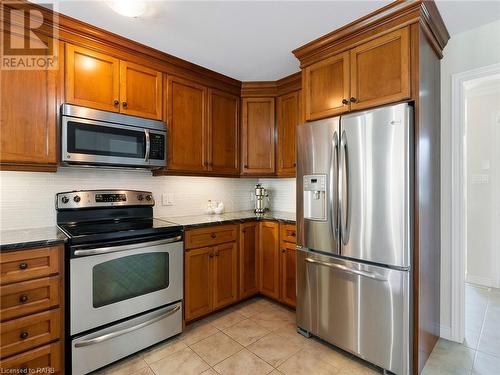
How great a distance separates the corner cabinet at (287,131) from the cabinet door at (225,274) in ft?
3.40

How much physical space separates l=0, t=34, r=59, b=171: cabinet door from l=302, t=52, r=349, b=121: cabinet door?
75.1 inches

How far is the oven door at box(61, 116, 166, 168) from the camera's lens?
1908 mm

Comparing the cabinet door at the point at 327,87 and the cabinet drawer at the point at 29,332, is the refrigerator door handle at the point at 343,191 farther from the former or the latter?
the cabinet drawer at the point at 29,332

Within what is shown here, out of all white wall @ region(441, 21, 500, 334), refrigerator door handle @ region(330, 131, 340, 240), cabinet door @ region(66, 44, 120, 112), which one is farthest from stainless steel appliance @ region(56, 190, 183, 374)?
white wall @ region(441, 21, 500, 334)

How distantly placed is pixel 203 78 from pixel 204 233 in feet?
5.21

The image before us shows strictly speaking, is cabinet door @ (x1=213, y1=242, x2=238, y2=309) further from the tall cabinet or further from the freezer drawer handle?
the tall cabinet

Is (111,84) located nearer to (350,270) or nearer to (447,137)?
(350,270)

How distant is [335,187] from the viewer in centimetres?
195

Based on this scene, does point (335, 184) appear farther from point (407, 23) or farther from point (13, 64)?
point (13, 64)

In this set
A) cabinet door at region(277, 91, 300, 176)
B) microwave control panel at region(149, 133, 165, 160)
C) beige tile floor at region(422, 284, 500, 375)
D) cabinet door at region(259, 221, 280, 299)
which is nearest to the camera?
beige tile floor at region(422, 284, 500, 375)

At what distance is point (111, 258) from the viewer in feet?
6.01

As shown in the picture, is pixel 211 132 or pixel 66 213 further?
pixel 211 132

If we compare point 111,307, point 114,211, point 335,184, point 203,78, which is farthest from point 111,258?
point 203,78

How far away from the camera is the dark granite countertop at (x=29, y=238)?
1476 mm
